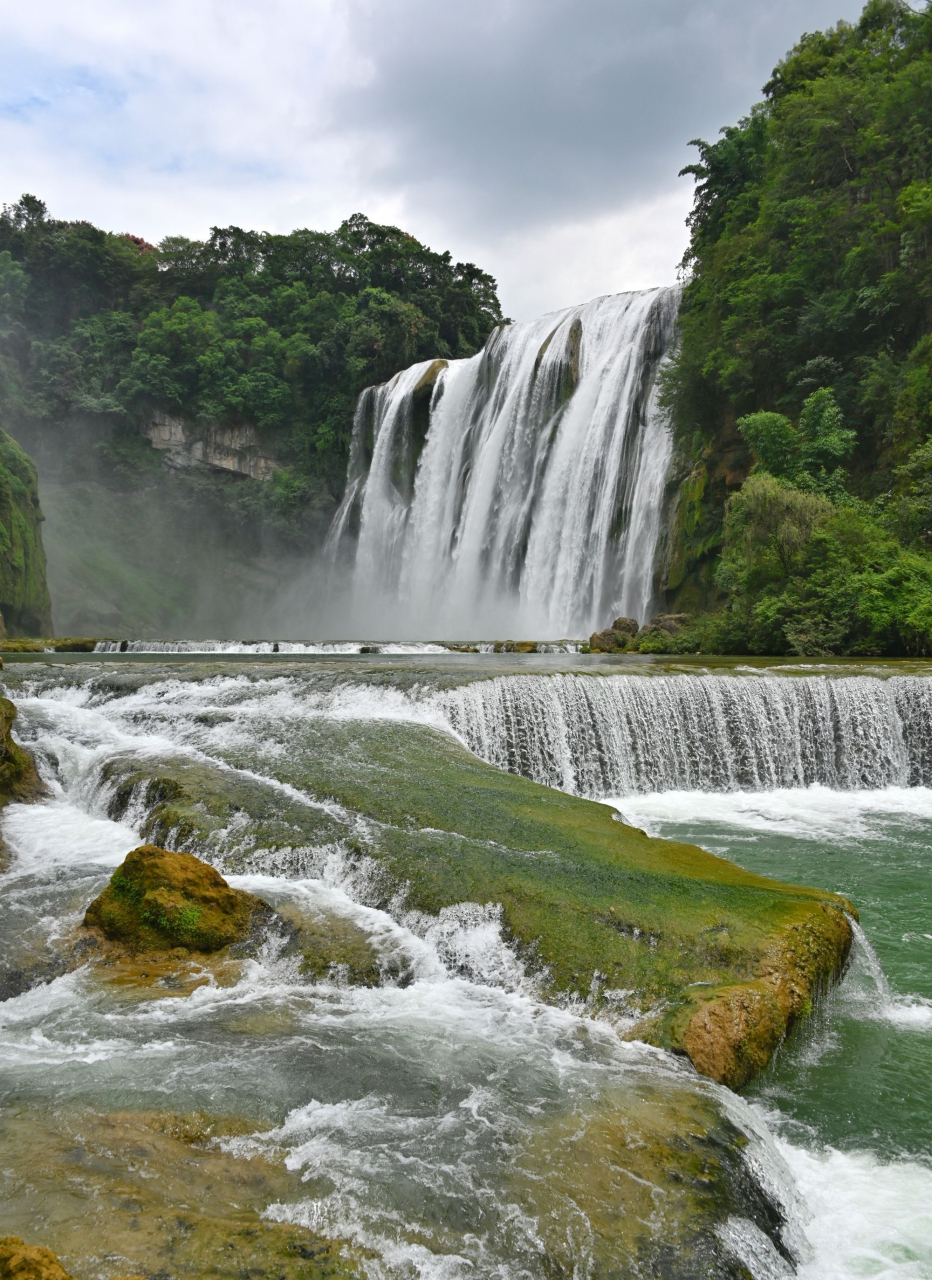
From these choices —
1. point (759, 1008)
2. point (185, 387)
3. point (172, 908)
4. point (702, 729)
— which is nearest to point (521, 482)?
point (702, 729)

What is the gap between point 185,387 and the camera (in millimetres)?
41500

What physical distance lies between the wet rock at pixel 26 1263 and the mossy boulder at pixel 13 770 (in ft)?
22.4

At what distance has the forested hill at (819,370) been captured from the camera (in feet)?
55.1

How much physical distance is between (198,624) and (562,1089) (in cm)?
3997

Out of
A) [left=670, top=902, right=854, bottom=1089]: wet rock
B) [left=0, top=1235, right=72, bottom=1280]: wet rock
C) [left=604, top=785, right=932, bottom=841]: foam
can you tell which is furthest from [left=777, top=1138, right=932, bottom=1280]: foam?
[left=604, top=785, right=932, bottom=841]: foam

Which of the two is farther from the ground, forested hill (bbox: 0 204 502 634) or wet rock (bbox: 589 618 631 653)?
forested hill (bbox: 0 204 502 634)

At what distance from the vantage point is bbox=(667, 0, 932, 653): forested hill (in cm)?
1680

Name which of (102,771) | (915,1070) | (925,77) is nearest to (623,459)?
(925,77)

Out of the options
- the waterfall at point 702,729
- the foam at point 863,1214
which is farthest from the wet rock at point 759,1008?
the waterfall at point 702,729

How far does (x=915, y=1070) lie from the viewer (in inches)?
167

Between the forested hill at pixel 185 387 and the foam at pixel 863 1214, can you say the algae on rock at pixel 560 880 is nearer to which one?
the foam at pixel 863 1214

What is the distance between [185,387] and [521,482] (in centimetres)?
2203

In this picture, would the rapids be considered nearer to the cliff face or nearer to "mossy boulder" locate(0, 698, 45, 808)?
"mossy boulder" locate(0, 698, 45, 808)

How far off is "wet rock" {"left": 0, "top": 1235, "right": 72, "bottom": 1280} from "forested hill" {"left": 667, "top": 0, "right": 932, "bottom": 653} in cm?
1633
